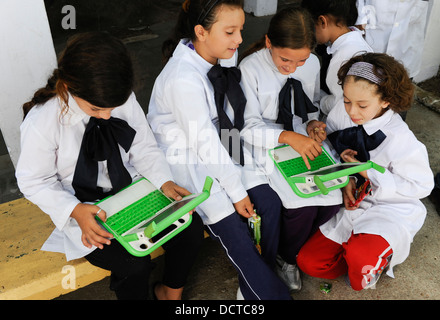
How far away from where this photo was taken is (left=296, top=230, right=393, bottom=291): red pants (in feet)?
5.98

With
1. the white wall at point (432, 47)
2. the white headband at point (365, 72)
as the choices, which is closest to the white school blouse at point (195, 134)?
the white headband at point (365, 72)

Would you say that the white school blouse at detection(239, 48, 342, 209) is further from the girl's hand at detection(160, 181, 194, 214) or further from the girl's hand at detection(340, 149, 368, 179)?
the girl's hand at detection(160, 181, 194, 214)

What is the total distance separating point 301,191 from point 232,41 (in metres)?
0.73

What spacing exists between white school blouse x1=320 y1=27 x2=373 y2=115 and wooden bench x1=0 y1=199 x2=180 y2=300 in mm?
1248

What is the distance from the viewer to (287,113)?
2.07 m

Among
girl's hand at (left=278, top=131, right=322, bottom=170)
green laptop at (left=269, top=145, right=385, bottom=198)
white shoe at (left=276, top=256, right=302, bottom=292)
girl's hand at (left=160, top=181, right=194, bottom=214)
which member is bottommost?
white shoe at (left=276, top=256, right=302, bottom=292)

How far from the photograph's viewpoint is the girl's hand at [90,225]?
152 centimetres

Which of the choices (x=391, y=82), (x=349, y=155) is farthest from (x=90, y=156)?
(x=391, y=82)

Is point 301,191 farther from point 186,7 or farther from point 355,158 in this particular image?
point 186,7

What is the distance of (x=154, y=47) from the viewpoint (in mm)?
4605

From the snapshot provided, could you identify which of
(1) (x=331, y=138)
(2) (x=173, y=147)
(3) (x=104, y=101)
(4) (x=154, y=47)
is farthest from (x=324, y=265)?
(4) (x=154, y=47)

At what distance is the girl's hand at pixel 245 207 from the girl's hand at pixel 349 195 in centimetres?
49

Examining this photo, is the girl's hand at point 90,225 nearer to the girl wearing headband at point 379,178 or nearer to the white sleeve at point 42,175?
the white sleeve at point 42,175

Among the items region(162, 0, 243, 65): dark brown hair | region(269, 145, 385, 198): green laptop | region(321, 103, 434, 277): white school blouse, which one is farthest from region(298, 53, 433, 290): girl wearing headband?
region(162, 0, 243, 65): dark brown hair
